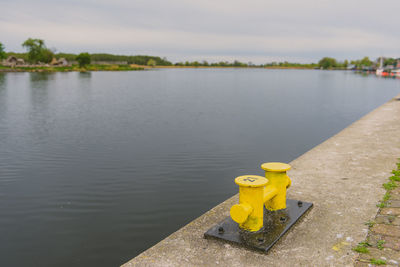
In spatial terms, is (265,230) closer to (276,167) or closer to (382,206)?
(276,167)

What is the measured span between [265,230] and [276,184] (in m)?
0.90

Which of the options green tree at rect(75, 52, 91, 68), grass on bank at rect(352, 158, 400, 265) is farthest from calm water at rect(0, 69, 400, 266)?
green tree at rect(75, 52, 91, 68)

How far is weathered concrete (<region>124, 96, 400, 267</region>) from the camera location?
4410 mm

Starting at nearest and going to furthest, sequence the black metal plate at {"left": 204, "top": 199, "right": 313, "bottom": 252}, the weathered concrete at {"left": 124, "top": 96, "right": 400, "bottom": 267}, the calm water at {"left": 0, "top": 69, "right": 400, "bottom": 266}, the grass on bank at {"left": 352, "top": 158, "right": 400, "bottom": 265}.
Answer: the grass on bank at {"left": 352, "top": 158, "right": 400, "bottom": 265}, the weathered concrete at {"left": 124, "top": 96, "right": 400, "bottom": 267}, the black metal plate at {"left": 204, "top": 199, "right": 313, "bottom": 252}, the calm water at {"left": 0, "top": 69, "right": 400, "bottom": 266}

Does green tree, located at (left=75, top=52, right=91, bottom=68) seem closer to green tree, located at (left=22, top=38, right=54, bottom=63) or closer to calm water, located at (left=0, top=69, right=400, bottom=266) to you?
green tree, located at (left=22, top=38, right=54, bottom=63)

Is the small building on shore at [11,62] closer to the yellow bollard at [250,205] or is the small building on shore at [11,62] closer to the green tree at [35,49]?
the green tree at [35,49]

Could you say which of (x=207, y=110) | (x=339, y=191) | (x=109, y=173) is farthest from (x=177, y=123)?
(x=339, y=191)

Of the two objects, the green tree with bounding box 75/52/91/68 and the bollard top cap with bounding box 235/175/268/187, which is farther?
the green tree with bounding box 75/52/91/68

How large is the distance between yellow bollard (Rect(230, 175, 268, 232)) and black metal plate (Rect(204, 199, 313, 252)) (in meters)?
0.15

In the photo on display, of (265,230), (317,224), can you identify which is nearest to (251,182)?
(265,230)

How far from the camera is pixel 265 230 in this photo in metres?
5.02

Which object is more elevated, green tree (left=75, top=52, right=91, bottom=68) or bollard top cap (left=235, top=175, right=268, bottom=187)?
green tree (left=75, top=52, right=91, bottom=68)

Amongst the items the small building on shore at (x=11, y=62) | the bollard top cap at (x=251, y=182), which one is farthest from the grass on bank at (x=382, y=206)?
the small building on shore at (x=11, y=62)

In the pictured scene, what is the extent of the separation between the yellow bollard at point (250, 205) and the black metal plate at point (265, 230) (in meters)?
0.15
